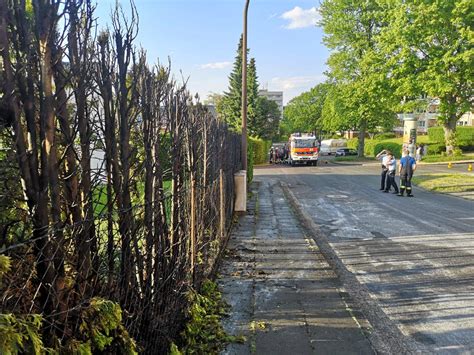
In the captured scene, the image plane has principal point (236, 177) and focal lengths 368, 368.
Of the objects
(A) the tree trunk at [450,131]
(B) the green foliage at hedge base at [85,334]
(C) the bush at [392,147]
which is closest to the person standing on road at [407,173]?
(B) the green foliage at hedge base at [85,334]

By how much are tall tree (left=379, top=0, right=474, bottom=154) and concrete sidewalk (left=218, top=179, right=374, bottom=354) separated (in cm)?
2370

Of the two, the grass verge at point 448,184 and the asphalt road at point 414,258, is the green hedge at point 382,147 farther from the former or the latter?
the asphalt road at point 414,258

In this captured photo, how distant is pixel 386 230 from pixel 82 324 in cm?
769

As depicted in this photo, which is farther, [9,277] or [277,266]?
[277,266]

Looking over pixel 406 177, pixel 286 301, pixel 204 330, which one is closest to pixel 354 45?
pixel 406 177

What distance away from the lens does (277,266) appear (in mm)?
5637

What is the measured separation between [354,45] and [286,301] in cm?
3523

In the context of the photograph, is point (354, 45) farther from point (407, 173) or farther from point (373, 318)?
point (373, 318)

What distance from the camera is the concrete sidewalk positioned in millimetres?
3398

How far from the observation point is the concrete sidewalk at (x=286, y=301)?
3.40 meters

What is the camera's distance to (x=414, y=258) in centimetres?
614

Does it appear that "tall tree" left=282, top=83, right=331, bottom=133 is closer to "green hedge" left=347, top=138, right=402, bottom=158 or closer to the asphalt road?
"green hedge" left=347, top=138, right=402, bottom=158

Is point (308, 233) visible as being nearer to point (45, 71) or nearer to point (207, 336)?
point (207, 336)

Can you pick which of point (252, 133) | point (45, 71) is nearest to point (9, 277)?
point (45, 71)
